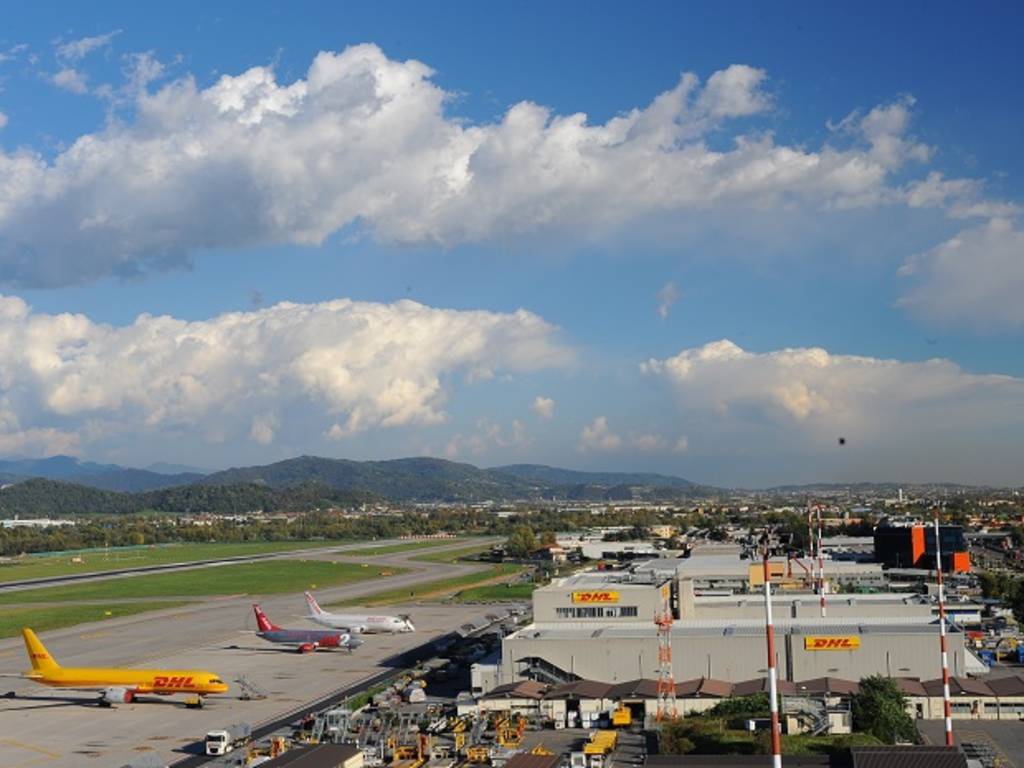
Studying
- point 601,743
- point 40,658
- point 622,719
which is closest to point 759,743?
point 601,743

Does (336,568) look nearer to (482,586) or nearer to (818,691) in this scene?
(482,586)

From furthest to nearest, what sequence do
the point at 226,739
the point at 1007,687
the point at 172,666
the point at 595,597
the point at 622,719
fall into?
the point at 172,666 → the point at 595,597 → the point at 1007,687 → the point at 622,719 → the point at 226,739

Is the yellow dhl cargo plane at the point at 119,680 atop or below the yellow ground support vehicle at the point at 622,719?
atop

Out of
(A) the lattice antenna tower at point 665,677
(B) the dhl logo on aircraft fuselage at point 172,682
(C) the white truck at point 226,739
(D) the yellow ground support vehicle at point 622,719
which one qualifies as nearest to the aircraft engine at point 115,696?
(B) the dhl logo on aircraft fuselage at point 172,682

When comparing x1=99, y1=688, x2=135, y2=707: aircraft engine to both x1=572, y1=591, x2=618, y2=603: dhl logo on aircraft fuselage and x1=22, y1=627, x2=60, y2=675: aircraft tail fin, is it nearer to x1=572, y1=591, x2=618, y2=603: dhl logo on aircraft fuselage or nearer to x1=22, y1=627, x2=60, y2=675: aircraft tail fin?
x1=22, y1=627, x2=60, y2=675: aircraft tail fin

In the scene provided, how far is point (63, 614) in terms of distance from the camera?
122 meters

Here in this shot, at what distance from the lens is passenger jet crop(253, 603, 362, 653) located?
9500 centimetres

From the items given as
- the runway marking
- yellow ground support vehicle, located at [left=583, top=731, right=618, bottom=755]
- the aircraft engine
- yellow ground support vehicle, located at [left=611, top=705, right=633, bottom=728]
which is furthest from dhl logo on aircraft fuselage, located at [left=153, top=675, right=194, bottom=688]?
yellow ground support vehicle, located at [left=583, top=731, right=618, bottom=755]

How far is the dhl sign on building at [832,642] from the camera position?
2594 inches

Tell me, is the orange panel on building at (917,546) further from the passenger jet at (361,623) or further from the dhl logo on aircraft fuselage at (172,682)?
the dhl logo on aircraft fuselage at (172,682)

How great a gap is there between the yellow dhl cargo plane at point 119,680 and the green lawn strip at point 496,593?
65795 millimetres

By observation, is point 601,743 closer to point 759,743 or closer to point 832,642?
point 759,743

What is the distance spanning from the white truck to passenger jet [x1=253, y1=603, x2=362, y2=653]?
115ft

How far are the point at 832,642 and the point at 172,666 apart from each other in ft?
168
